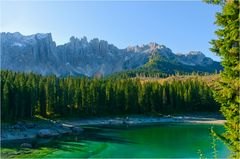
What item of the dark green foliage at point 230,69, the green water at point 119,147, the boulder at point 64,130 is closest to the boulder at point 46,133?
the boulder at point 64,130

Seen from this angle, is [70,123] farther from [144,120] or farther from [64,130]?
[144,120]

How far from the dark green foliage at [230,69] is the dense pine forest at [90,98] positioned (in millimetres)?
76242

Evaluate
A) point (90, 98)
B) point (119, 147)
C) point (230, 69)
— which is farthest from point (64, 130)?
point (230, 69)

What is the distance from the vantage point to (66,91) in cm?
12019

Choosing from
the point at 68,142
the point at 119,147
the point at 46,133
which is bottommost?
the point at 119,147

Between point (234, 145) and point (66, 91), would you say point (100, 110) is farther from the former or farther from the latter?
point (234, 145)

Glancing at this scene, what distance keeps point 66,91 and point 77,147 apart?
60.4 m

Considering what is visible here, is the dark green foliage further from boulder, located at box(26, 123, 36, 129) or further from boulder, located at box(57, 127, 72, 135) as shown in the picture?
boulder, located at box(26, 123, 36, 129)

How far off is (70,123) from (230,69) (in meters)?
88.1

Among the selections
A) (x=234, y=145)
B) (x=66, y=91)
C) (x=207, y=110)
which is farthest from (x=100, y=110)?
(x=234, y=145)

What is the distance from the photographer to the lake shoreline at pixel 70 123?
75875 mm

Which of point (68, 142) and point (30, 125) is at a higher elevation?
point (30, 125)

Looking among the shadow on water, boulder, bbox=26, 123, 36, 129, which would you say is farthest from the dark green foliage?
boulder, bbox=26, 123, 36, 129

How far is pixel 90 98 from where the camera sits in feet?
398
